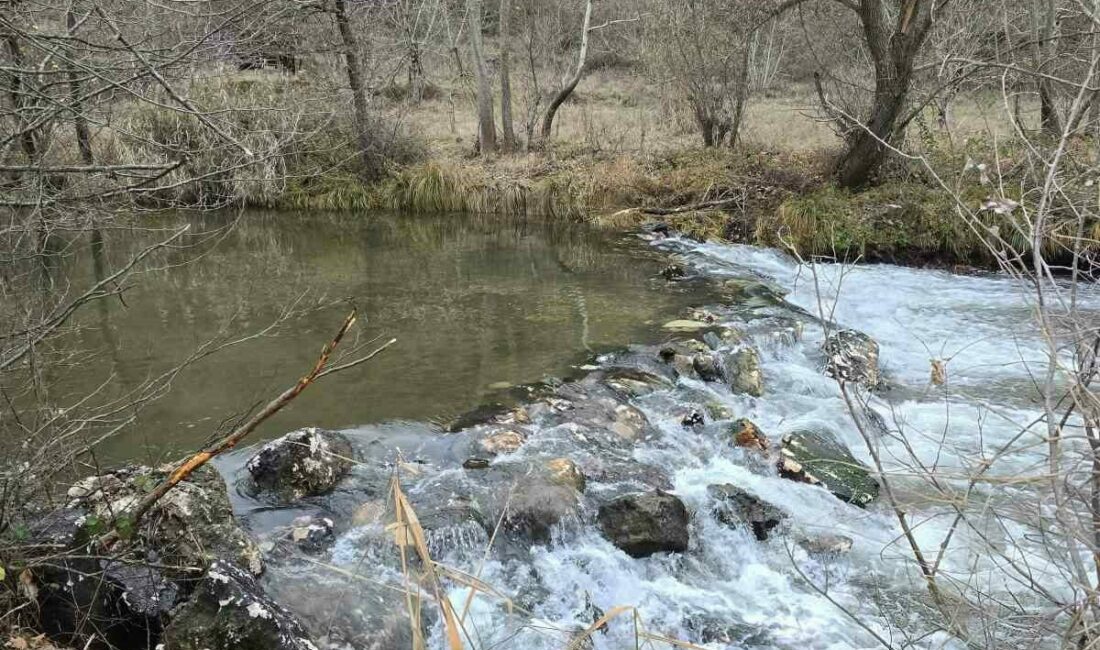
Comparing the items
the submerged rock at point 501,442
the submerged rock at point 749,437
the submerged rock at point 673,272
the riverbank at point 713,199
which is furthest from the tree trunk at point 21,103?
the riverbank at point 713,199

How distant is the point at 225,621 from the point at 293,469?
188 centimetres

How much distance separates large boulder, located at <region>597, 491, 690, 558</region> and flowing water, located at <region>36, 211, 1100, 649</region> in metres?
0.08

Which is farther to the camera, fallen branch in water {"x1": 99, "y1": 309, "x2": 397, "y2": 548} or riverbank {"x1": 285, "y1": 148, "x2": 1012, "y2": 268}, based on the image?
riverbank {"x1": 285, "y1": 148, "x2": 1012, "y2": 268}

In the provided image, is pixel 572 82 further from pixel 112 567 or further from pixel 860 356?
pixel 112 567

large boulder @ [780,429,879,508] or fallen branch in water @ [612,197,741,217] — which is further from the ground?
fallen branch in water @ [612,197,741,217]

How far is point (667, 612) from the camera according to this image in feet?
13.5

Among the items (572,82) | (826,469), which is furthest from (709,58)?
(826,469)

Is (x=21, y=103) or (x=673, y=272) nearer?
(x=21, y=103)

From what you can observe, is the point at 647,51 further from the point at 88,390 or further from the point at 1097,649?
the point at 1097,649

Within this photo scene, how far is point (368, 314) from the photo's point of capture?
8297 mm

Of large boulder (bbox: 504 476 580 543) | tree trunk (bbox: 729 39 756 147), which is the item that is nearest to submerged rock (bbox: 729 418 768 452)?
large boulder (bbox: 504 476 580 543)

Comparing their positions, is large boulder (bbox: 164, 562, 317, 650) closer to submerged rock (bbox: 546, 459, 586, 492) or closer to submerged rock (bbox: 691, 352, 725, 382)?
submerged rock (bbox: 546, 459, 586, 492)

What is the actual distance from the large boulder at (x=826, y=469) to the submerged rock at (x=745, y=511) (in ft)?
1.37

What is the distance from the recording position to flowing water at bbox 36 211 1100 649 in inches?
155
